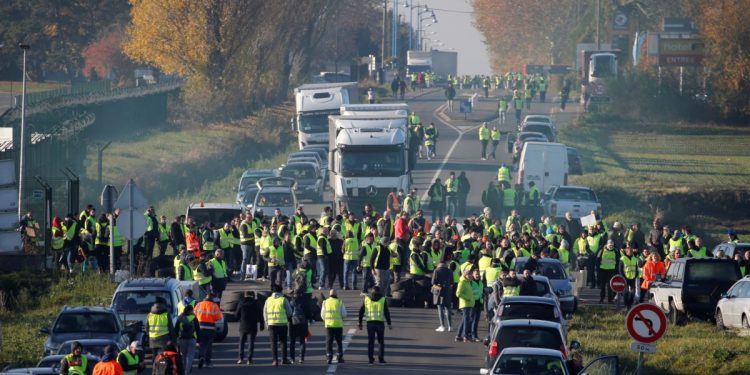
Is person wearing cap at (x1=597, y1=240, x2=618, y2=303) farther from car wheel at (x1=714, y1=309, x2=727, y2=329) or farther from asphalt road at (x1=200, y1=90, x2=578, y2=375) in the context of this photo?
car wheel at (x1=714, y1=309, x2=727, y2=329)

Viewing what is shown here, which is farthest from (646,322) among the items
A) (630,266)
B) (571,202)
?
(571,202)

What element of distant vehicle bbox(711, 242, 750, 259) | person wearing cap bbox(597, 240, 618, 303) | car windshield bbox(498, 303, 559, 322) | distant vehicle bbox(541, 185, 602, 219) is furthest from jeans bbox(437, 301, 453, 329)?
distant vehicle bbox(541, 185, 602, 219)

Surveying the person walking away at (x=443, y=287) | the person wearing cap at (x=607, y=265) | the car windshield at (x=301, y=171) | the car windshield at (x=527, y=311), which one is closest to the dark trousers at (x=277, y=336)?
the car windshield at (x=527, y=311)

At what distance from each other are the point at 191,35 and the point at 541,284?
54.4 m

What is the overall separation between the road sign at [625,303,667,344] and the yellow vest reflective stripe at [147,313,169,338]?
7432mm

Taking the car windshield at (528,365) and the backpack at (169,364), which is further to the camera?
the backpack at (169,364)

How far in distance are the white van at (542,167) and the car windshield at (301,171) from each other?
7612mm

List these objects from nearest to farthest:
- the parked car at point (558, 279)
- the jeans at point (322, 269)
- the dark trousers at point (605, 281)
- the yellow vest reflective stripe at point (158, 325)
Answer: the yellow vest reflective stripe at point (158, 325)
the parked car at point (558, 279)
the dark trousers at point (605, 281)
the jeans at point (322, 269)

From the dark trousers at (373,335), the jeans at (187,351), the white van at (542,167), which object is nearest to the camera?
the jeans at (187,351)

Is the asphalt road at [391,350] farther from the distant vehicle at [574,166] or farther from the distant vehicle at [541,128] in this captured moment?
the distant vehicle at [541,128]

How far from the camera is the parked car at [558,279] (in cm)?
2916

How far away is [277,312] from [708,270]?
955 centimetres

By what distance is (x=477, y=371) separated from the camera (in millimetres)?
23219

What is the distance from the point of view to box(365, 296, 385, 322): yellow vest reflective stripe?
76.8ft
